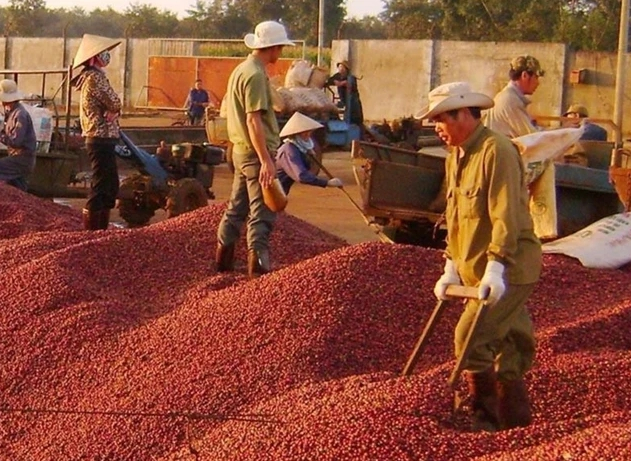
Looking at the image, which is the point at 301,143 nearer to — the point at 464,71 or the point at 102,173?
the point at 102,173

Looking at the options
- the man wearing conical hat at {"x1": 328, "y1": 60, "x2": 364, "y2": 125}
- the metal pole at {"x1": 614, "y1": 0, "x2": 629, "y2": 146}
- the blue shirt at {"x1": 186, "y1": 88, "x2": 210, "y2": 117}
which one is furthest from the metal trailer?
the blue shirt at {"x1": 186, "y1": 88, "x2": 210, "y2": 117}

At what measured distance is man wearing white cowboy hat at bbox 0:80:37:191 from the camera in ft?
42.2

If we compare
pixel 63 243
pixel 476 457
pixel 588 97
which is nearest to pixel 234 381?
pixel 476 457

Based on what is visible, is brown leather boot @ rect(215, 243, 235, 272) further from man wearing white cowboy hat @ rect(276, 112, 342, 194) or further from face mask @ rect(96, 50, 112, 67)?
face mask @ rect(96, 50, 112, 67)

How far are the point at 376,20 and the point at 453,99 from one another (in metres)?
77.7

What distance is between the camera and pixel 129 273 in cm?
847

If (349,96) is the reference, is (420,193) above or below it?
below

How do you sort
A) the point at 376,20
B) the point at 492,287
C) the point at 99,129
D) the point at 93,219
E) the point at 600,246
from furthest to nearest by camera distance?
the point at 376,20, the point at 93,219, the point at 99,129, the point at 600,246, the point at 492,287

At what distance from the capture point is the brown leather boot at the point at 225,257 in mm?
8594

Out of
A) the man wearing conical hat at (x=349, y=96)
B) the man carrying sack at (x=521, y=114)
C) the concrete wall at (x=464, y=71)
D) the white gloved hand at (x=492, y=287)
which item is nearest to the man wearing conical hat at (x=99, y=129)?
the man carrying sack at (x=521, y=114)

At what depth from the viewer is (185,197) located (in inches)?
519

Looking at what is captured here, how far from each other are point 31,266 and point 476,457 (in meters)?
4.34

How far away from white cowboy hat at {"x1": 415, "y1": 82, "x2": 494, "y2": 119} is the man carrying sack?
3986 mm

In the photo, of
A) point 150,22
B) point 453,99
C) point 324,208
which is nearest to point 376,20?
point 150,22
